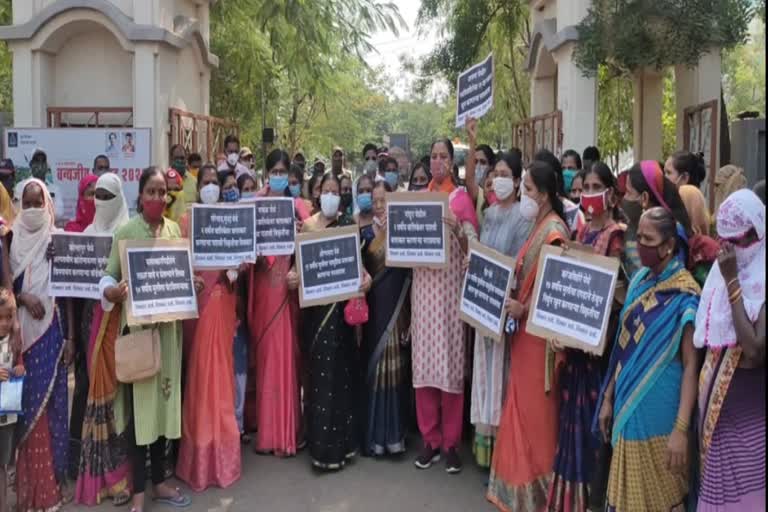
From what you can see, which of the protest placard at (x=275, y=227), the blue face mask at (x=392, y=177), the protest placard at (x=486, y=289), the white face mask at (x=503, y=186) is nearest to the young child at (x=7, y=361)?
the protest placard at (x=275, y=227)

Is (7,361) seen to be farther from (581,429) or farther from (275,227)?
(581,429)

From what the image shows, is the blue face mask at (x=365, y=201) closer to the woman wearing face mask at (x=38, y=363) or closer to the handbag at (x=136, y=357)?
the handbag at (x=136, y=357)

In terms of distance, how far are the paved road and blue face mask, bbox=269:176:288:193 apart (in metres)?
1.86

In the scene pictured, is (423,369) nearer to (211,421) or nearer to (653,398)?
(211,421)

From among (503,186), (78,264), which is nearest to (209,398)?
(78,264)

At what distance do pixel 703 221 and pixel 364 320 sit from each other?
2.07 m

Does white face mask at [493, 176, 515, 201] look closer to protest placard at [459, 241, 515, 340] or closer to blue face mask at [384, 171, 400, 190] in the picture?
protest placard at [459, 241, 515, 340]

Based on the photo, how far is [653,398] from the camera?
3.21m

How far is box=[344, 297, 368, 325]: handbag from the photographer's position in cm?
480

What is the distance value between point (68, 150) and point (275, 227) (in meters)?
6.17

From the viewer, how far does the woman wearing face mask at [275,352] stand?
5.00m

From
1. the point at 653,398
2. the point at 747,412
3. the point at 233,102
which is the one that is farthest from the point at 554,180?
the point at 233,102

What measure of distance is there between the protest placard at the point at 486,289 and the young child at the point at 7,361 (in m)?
2.41

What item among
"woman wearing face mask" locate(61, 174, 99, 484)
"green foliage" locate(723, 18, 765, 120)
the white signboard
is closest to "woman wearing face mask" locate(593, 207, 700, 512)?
"woman wearing face mask" locate(61, 174, 99, 484)
